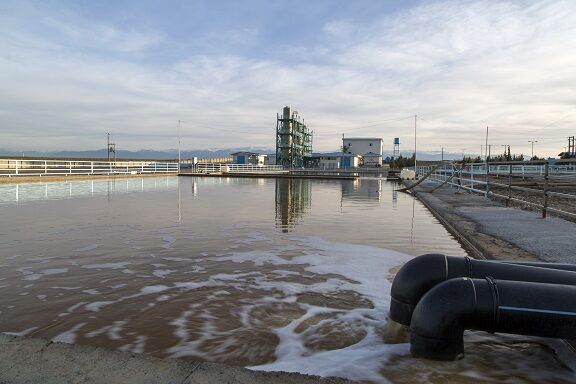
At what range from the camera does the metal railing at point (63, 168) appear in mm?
24500

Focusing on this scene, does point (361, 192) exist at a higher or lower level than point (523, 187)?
lower

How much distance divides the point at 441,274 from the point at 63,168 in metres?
31.5

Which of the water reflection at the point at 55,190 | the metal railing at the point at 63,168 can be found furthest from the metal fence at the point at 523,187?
the metal railing at the point at 63,168

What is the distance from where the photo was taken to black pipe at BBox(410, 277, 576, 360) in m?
3.00

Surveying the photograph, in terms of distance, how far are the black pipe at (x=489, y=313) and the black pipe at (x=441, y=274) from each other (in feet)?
1.45

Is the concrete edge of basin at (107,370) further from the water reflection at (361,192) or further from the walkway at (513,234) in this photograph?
the water reflection at (361,192)

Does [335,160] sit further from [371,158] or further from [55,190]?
[55,190]

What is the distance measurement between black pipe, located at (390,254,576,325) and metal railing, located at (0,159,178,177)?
24.8 m

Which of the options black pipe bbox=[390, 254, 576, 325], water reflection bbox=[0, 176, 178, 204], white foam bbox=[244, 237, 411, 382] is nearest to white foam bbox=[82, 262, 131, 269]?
white foam bbox=[244, 237, 411, 382]

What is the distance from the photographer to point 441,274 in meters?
3.62

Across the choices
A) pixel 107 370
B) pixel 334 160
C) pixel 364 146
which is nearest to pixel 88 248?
pixel 107 370

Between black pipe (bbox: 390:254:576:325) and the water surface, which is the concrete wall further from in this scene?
black pipe (bbox: 390:254:576:325)

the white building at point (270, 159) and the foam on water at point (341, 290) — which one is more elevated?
the white building at point (270, 159)

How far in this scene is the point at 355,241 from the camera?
8.08 metres
